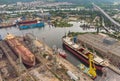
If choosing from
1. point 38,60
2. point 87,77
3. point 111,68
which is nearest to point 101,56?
point 111,68

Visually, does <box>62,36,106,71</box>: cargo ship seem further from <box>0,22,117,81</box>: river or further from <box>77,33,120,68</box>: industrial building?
<box>0,22,117,81</box>: river

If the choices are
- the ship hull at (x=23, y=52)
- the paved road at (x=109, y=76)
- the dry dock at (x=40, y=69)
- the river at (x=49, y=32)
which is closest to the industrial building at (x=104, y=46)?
the paved road at (x=109, y=76)

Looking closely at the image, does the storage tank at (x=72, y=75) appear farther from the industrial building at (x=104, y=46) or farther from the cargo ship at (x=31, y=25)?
the cargo ship at (x=31, y=25)

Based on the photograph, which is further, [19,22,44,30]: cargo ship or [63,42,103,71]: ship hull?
[19,22,44,30]: cargo ship

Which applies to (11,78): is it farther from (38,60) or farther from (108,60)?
(108,60)

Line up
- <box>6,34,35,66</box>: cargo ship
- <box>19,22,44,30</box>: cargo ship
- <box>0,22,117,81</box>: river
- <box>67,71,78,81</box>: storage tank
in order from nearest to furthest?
1. <box>67,71,78,81</box>: storage tank
2. <box>6,34,35,66</box>: cargo ship
3. <box>0,22,117,81</box>: river
4. <box>19,22,44,30</box>: cargo ship

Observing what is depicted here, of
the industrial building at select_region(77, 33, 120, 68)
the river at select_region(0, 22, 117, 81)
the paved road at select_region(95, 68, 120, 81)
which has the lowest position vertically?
the paved road at select_region(95, 68, 120, 81)

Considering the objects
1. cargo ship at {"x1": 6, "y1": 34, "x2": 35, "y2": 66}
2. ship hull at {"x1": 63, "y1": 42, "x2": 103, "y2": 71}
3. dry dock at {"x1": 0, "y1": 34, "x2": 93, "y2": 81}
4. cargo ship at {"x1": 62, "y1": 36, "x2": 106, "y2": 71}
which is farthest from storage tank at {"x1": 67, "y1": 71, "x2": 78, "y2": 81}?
cargo ship at {"x1": 6, "y1": 34, "x2": 35, "y2": 66}
